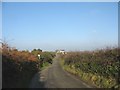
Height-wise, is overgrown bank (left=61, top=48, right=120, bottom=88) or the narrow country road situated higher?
overgrown bank (left=61, top=48, right=120, bottom=88)

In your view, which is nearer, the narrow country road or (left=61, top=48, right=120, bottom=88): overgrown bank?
(left=61, top=48, right=120, bottom=88): overgrown bank

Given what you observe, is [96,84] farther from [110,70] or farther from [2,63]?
[2,63]

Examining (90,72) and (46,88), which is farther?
(90,72)

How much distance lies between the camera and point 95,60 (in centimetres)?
2684

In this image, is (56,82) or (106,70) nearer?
(106,70)

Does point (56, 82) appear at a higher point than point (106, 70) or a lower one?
lower

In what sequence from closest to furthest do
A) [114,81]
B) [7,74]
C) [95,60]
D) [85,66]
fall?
1. [7,74]
2. [114,81]
3. [95,60]
4. [85,66]

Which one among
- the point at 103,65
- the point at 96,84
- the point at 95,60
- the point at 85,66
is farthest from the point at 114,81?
the point at 85,66

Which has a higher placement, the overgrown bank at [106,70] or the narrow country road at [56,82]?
the overgrown bank at [106,70]

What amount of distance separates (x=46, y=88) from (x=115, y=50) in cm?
745

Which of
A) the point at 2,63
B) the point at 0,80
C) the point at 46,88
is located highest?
the point at 2,63

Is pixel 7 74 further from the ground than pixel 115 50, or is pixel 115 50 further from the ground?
pixel 115 50

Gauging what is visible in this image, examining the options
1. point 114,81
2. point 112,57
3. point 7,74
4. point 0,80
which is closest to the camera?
point 0,80

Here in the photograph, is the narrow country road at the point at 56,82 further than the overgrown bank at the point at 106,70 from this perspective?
Yes
